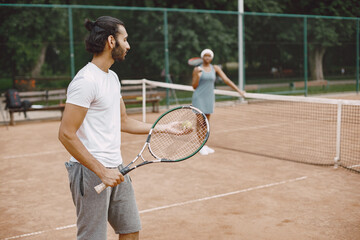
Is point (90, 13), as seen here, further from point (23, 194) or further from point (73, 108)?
point (73, 108)

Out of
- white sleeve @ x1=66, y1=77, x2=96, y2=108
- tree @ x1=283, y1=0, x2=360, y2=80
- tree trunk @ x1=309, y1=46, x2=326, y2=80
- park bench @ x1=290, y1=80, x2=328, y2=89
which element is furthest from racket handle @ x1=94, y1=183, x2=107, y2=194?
tree trunk @ x1=309, y1=46, x2=326, y2=80

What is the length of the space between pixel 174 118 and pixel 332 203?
2.64m

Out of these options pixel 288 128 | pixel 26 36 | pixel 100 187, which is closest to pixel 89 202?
pixel 100 187

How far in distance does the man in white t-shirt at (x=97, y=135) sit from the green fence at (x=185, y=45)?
33.7 feet

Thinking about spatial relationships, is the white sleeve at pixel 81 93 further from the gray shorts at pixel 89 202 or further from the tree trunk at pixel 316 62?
the tree trunk at pixel 316 62

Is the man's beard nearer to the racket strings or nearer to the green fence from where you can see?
the racket strings

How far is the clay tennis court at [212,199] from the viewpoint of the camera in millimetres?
4375

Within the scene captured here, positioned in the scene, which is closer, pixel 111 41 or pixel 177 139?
pixel 111 41

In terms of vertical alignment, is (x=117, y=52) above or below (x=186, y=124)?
above

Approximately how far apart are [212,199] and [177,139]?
226 centimetres

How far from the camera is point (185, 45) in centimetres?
1606

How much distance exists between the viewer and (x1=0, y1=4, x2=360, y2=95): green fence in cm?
1297

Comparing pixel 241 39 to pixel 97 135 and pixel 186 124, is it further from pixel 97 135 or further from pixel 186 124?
pixel 97 135

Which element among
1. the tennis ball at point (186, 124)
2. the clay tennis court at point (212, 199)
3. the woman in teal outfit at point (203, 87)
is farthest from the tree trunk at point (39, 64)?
the tennis ball at point (186, 124)
